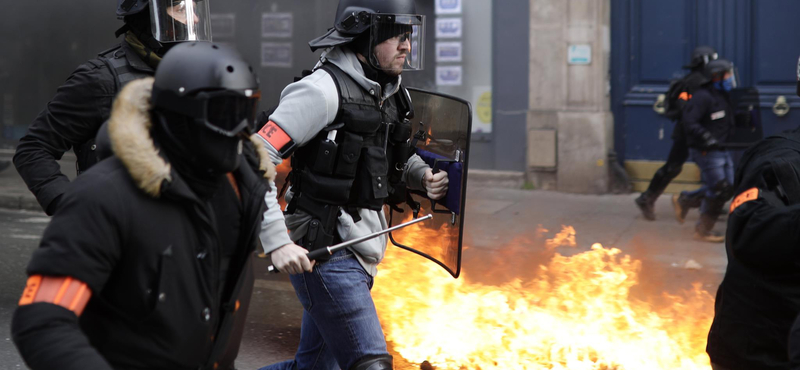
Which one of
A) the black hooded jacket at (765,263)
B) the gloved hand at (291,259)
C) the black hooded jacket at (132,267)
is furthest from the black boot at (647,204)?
the black hooded jacket at (132,267)

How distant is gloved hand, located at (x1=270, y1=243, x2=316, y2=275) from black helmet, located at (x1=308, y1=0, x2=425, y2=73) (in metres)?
0.79

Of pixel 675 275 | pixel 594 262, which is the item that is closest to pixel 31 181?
pixel 594 262

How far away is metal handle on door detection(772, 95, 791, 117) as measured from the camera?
973 cm

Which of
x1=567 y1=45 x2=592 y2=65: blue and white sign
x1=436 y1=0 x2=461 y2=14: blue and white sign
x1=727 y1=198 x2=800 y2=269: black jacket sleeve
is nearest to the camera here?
x1=727 y1=198 x2=800 y2=269: black jacket sleeve

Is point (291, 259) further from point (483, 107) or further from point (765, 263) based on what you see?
point (483, 107)

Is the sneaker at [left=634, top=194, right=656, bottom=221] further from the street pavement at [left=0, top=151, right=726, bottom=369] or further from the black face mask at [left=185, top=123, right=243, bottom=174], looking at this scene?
the black face mask at [left=185, top=123, right=243, bottom=174]

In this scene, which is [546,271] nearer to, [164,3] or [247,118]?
[164,3]

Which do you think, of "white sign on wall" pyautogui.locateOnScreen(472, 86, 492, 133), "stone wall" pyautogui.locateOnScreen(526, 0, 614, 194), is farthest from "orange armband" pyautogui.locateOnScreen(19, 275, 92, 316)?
"white sign on wall" pyautogui.locateOnScreen(472, 86, 492, 133)

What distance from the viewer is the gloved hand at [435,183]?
11.3 feet

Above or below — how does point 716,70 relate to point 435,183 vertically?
above

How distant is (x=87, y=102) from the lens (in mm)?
3475

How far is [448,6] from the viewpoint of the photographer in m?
11.1

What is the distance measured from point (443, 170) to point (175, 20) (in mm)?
1313

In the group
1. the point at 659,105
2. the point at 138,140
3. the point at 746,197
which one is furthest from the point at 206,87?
the point at 659,105
